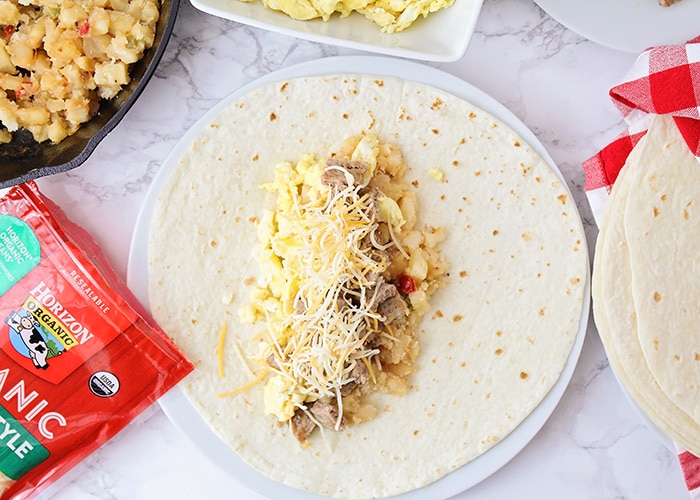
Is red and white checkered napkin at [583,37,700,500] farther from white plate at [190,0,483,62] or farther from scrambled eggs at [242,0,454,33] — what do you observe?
scrambled eggs at [242,0,454,33]

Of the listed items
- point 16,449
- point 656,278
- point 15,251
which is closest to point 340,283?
point 656,278

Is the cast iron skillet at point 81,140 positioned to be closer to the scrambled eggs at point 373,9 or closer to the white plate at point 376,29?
the white plate at point 376,29

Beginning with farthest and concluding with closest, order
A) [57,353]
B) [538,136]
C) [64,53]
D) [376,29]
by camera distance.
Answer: [538,136] → [57,353] → [376,29] → [64,53]

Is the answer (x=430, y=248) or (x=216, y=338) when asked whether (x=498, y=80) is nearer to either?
(x=430, y=248)

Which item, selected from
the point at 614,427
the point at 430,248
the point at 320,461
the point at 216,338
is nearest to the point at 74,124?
the point at 216,338

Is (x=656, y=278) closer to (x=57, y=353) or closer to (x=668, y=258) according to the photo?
(x=668, y=258)

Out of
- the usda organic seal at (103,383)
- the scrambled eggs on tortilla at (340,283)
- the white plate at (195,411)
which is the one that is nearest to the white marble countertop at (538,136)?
the white plate at (195,411)
